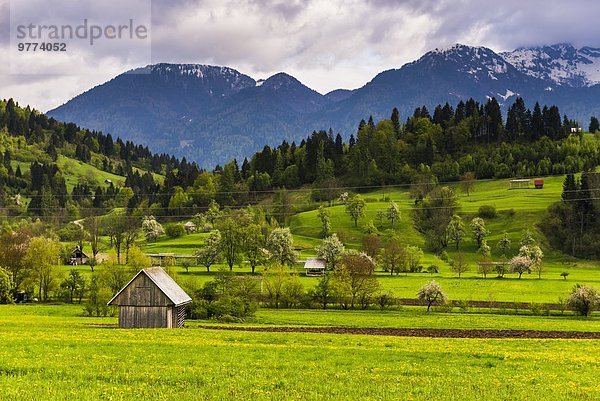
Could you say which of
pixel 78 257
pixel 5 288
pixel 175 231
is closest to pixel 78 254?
pixel 78 257

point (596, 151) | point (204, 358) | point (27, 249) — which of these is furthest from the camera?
point (596, 151)

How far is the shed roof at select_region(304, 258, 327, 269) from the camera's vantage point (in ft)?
387

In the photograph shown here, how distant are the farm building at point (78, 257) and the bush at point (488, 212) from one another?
10011cm

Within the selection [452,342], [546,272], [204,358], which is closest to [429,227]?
[546,272]

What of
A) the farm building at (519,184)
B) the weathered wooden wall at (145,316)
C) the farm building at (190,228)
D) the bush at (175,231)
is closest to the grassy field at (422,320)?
the weathered wooden wall at (145,316)

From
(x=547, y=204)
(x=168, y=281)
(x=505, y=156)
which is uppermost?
(x=505, y=156)

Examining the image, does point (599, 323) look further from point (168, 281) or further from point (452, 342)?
point (168, 281)

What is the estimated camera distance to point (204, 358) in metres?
27.7

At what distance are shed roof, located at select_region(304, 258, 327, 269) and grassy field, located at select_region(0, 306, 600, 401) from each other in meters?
80.8

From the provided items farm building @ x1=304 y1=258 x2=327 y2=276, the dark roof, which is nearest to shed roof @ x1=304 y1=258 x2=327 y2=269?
farm building @ x1=304 y1=258 x2=327 y2=276

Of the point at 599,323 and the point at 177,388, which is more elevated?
the point at 177,388

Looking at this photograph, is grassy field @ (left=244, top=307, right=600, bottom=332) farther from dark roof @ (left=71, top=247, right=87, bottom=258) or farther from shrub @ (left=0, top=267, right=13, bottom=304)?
dark roof @ (left=71, top=247, right=87, bottom=258)

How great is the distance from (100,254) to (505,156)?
128 metres

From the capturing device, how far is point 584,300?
69125mm
